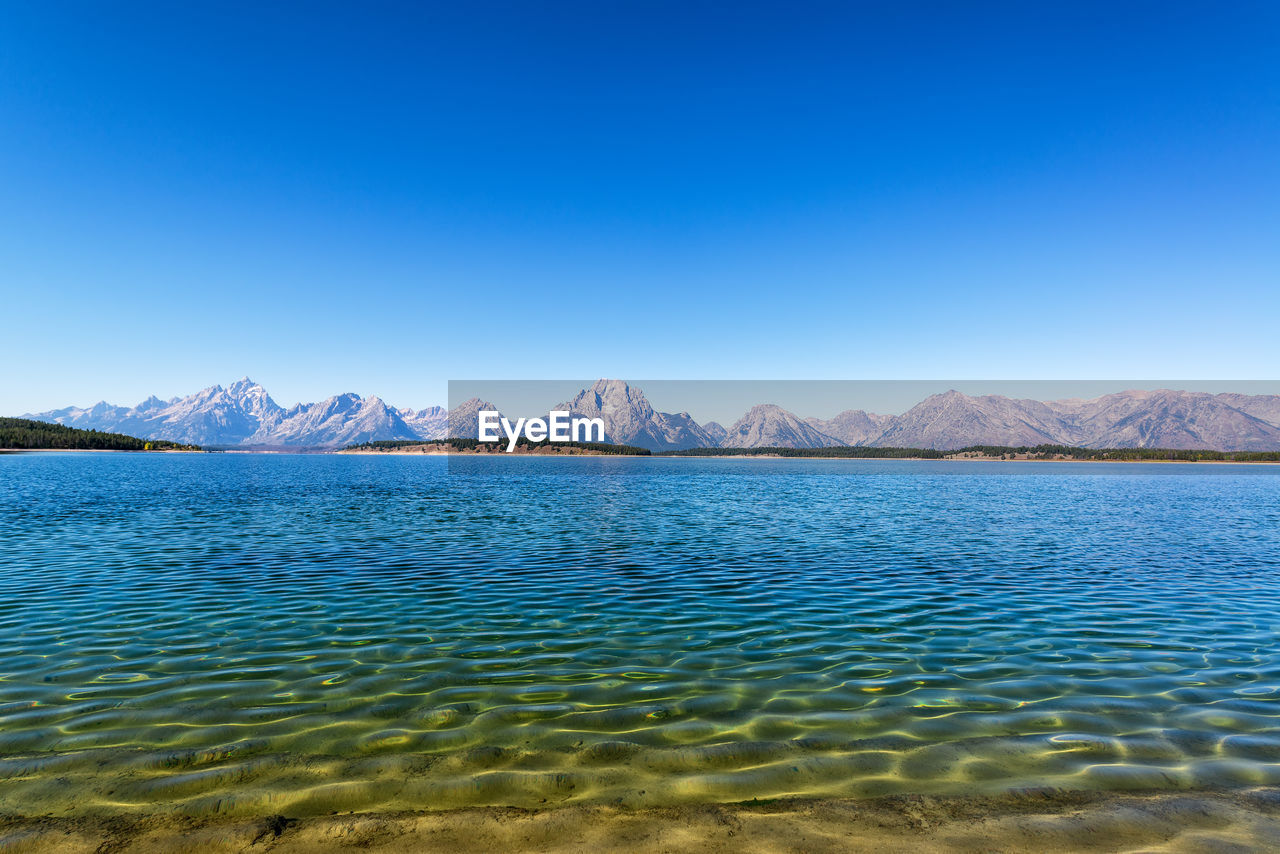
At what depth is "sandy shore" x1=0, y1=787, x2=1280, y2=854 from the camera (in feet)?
23.6

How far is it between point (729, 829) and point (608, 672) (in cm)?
695

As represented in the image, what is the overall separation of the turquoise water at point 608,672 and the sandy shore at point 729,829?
51 cm

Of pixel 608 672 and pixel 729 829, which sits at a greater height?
pixel 729 829

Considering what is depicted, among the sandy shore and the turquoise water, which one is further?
the turquoise water

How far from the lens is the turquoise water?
9.20 meters

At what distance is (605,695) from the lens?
12.7 meters

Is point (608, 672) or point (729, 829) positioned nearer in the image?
point (729, 829)

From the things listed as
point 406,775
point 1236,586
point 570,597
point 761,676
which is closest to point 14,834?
point 406,775

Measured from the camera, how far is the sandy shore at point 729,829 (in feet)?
23.6

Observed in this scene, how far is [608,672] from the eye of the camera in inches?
561

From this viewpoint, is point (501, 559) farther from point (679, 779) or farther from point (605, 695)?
point (679, 779)

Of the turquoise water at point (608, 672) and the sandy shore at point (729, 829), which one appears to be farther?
the turquoise water at point (608, 672)

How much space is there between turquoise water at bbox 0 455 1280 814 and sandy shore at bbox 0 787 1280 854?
0.51 m

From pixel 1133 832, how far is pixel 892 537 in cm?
3303
